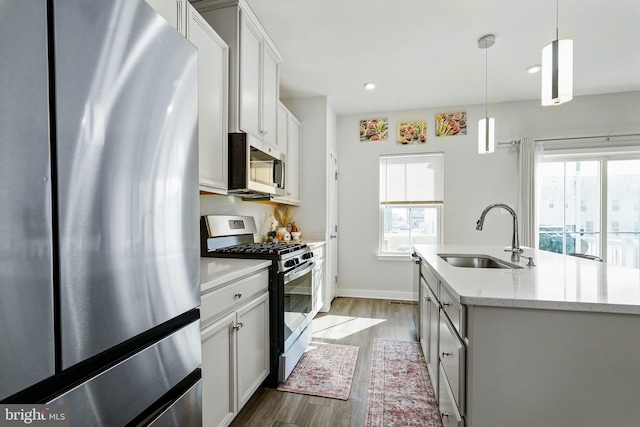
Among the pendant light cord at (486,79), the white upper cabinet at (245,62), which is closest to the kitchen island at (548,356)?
the white upper cabinet at (245,62)

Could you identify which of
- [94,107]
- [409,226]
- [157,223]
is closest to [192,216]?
[157,223]

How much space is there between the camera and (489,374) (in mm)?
1041

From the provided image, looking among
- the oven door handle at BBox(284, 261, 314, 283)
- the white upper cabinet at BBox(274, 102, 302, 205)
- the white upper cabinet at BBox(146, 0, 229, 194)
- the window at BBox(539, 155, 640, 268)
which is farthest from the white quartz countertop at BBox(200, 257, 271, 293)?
the window at BBox(539, 155, 640, 268)

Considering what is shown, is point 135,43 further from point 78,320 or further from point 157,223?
point 78,320

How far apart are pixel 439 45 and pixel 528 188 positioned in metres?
2.30

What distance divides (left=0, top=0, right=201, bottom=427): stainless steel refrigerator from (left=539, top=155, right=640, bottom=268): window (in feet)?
15.1

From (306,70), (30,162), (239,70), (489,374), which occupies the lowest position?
(489,374)

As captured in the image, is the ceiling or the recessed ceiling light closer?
the ceiling

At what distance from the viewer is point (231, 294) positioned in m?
1.52

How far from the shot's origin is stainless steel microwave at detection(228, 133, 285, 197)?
6.85 feet

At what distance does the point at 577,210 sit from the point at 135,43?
16.5 ft

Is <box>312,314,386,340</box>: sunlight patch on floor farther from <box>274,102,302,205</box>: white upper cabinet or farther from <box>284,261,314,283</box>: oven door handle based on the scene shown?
<box>274,102,302,205</box>: white upper cabinet

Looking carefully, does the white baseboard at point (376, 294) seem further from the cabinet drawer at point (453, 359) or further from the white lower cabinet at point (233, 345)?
the cabinet drawer at point (453, 359)

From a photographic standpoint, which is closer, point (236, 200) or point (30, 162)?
point (30, 162)
